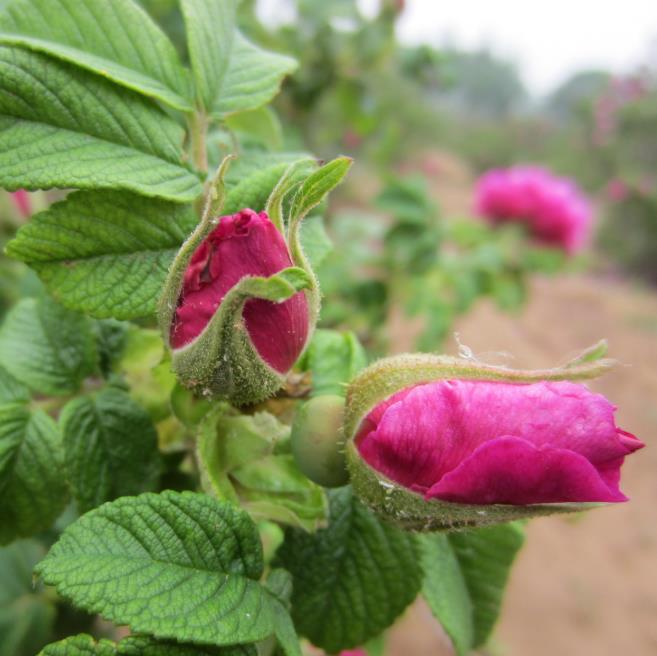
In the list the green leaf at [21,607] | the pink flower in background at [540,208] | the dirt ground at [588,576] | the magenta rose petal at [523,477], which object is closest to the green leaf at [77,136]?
the magenta rose petal at [523,477]

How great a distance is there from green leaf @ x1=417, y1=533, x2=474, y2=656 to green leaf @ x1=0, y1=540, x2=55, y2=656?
2.56 ft

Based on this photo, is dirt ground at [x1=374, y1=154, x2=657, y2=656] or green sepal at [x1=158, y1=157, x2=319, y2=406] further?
dirt ground at [x1=374, y1=154, x2=657, y2=656]

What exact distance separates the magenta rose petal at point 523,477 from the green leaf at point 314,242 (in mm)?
332

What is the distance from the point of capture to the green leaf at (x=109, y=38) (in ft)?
2.39

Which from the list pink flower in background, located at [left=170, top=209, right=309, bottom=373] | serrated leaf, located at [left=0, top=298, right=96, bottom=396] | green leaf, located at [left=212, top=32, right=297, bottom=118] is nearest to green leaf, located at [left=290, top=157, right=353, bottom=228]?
pink flower in background, located at [left=170, top=209, right=309, bottom=373]

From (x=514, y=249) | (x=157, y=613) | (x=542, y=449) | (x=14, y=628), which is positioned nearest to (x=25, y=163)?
(x=157, y=613)

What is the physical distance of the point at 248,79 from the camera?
34.5 inches

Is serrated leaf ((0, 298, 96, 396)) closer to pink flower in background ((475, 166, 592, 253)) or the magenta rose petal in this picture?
the magenta rose petal

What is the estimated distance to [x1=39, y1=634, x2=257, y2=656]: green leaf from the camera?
583mm

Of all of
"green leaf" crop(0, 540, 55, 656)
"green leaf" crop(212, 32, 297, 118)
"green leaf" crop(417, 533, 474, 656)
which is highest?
"green leaf" crop(212, 32, 297, 118)

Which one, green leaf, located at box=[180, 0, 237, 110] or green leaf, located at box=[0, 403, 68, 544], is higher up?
green leaf, located at box=[180, 0, 237, 110]

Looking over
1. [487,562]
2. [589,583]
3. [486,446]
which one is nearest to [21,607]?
[487,562]

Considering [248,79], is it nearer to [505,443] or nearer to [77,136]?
[77,136]

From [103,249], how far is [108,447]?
24cm
